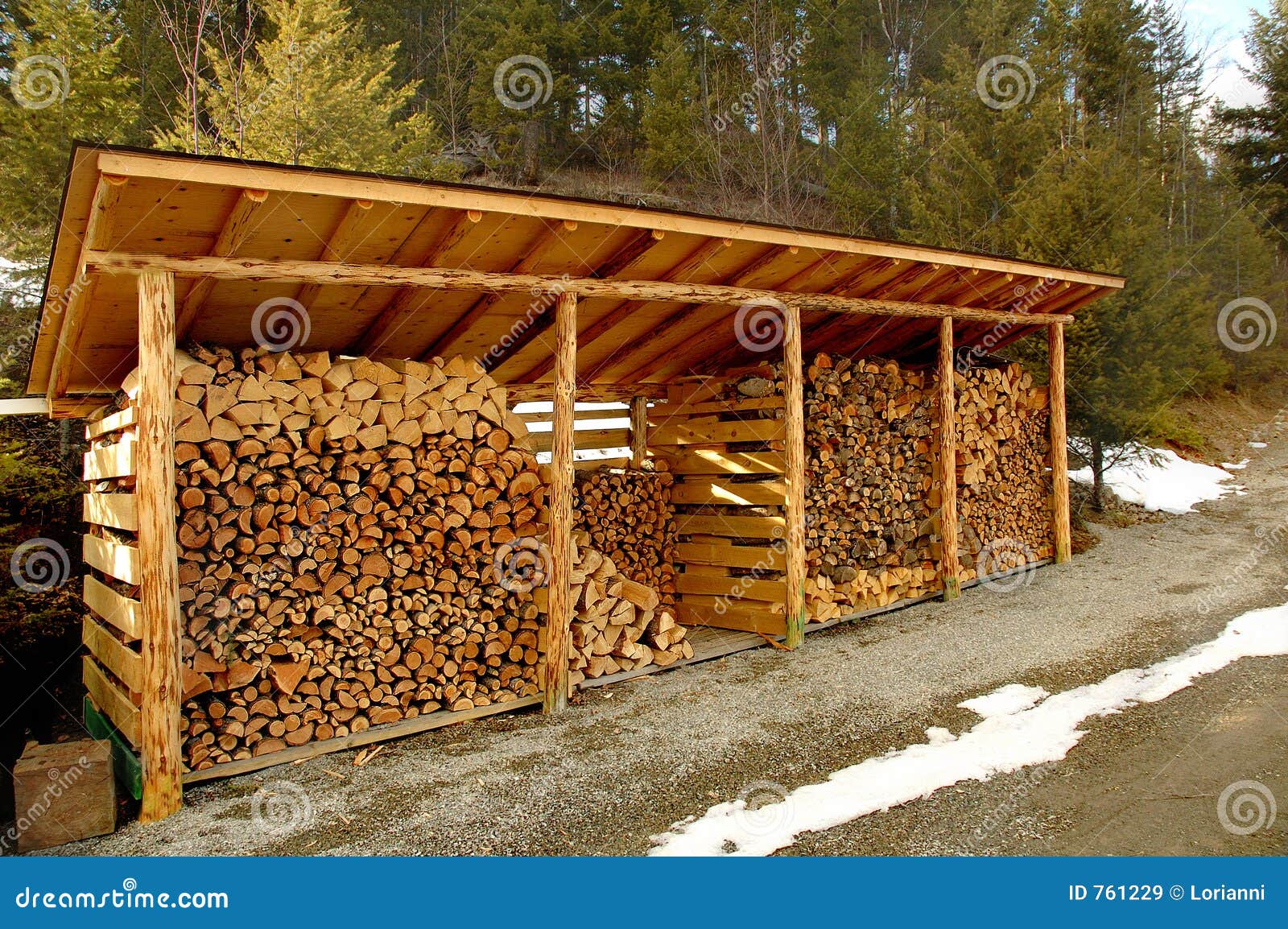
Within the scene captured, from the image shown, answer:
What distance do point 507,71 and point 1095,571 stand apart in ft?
52.8

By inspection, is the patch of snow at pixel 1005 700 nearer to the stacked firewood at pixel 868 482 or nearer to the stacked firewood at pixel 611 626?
the stacked firewood at pixel 868 482

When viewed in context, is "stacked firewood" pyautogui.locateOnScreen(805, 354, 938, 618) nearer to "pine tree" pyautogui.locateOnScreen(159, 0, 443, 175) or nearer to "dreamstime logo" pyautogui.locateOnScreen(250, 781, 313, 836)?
"dreamstime logo" pyautogui.locateOnScreen(250, 781, 313, 836)

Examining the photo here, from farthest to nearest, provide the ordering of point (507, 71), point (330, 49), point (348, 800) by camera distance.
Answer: point (507, 71) → point (330, 49) → point (348, 800)

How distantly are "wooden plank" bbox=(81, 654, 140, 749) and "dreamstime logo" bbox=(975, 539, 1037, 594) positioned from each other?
7344 millimetres

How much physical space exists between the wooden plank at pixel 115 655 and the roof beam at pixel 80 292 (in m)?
1.72

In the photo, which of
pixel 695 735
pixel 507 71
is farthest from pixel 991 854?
pixel 507 71

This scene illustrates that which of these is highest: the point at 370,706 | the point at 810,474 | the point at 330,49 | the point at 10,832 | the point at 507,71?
the point at 507,71

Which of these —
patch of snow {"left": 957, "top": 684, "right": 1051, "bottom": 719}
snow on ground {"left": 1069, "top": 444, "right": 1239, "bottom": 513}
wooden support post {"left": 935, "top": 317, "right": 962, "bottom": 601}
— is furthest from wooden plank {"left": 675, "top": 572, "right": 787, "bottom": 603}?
snow on ground {"left": 1069, "top": 444, "right": 1239, "bottom": 513}

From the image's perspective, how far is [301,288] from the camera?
466cm

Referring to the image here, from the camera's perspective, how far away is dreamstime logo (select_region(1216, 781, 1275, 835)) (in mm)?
3279

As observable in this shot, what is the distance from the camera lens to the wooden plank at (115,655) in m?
4.01

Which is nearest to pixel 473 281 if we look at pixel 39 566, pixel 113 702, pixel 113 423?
pixel 113 423

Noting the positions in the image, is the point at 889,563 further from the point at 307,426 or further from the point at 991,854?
the point at 307,426

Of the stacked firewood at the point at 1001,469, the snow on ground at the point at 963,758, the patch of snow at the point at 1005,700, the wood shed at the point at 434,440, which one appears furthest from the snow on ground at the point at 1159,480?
the patch of snow at the point at 1005,700
